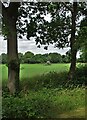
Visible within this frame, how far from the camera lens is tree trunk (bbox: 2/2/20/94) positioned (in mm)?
8945

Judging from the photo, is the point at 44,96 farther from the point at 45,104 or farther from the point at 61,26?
the point at 61,26

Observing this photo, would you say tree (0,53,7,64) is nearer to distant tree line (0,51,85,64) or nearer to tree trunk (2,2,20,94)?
distant tree line (0,51,85,64)

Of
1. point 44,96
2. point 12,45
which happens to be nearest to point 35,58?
point 12,45

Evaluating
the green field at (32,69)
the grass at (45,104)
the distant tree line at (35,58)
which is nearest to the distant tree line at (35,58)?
the distant tree line at (35,58)

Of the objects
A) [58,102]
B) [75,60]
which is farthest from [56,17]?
[58,102]

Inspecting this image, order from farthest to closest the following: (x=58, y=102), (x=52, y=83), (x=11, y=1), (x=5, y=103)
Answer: (x=52, y=83) → (x=11, y=1) → (x=58, y=102) → (x=5, y=103)

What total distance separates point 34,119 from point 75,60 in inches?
202

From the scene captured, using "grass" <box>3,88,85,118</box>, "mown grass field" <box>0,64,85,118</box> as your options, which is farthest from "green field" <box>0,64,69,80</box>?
"grass" <box>3,88,85,118</box>

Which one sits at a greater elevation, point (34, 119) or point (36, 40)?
point (36, 40)

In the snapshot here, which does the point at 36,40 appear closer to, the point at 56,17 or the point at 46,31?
the point at 46,31

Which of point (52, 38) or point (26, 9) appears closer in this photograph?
point (26, 9)

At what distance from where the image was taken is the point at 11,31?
29.7 feet

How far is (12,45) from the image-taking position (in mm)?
9180

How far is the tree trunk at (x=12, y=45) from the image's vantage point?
895 centimetres
